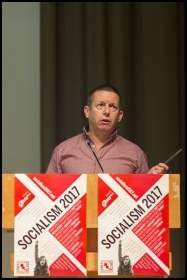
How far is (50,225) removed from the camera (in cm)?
184

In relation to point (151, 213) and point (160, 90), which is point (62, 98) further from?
point (151, 213)

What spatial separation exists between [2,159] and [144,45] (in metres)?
0.88

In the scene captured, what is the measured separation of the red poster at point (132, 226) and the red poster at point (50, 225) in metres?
0.06

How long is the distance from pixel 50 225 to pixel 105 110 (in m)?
0.77

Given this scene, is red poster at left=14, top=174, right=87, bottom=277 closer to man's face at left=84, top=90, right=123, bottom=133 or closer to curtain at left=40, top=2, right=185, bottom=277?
man's face at left=84, top=90, right=123, bottom=133

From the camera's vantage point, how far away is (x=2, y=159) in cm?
321

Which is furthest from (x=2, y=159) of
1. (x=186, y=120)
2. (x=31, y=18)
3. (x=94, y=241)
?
(x=94, y=241)

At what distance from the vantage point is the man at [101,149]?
2.49 m

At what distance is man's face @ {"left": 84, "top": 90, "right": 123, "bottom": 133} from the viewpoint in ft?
8.25

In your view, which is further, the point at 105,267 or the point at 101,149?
the point at 101,149

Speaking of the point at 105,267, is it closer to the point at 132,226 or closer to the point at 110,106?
the point at 132,226

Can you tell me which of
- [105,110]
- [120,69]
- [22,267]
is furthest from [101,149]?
[22,267]

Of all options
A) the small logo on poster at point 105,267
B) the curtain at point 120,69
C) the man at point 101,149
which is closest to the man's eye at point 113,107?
the man at point 101,149

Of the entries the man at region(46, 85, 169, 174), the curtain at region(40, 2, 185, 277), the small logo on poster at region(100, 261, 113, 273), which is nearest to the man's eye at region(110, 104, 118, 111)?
the man at region(46, 85, 169, 174)
